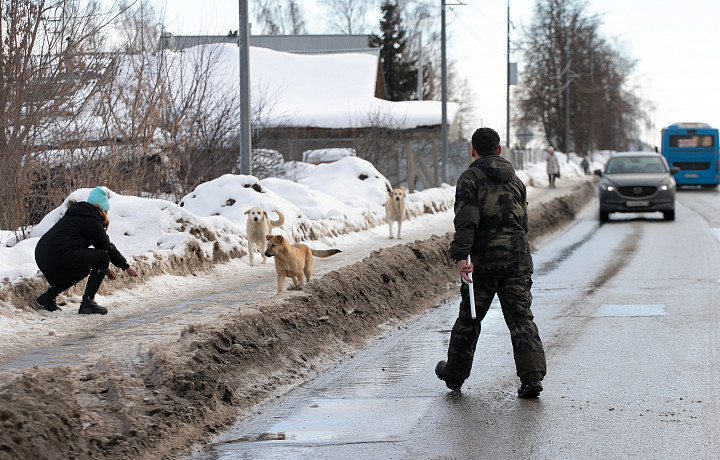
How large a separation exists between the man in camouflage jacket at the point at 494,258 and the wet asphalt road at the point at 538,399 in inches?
11.1

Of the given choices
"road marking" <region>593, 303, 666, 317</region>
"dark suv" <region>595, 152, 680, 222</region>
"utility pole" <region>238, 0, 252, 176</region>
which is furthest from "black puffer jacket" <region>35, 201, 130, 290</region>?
"dark suv" <region>595, 152, 680, 222</region>

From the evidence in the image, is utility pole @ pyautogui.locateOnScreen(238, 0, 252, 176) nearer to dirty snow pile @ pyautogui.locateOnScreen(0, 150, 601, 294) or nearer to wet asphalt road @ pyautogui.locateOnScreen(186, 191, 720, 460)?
dirty snow pile @ pyautogui.locateOnScreen(0, 150, 601, 294)

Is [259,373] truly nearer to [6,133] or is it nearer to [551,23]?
[6,133]

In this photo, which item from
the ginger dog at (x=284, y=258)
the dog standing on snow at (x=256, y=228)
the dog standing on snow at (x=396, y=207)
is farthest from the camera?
the dog standing on snow at (x=396, y=207)

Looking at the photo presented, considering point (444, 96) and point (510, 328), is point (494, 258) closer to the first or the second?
point (510, 328)

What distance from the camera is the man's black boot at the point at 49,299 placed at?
9.32m

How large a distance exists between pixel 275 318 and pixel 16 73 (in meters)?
6.62

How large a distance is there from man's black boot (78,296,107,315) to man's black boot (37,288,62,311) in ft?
0.85

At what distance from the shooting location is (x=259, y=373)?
714 cm

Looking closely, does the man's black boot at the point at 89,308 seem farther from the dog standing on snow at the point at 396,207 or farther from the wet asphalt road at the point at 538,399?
the dog standing on snow at the point at 396,207

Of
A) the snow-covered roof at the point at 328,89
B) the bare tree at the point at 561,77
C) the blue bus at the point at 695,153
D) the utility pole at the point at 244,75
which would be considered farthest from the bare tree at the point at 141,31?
the bare tree at the point at 561,77

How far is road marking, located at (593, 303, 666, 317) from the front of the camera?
33.0ft

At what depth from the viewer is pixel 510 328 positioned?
21.4 feet

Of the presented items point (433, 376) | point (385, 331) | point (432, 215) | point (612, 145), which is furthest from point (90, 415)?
point (612, 145)
